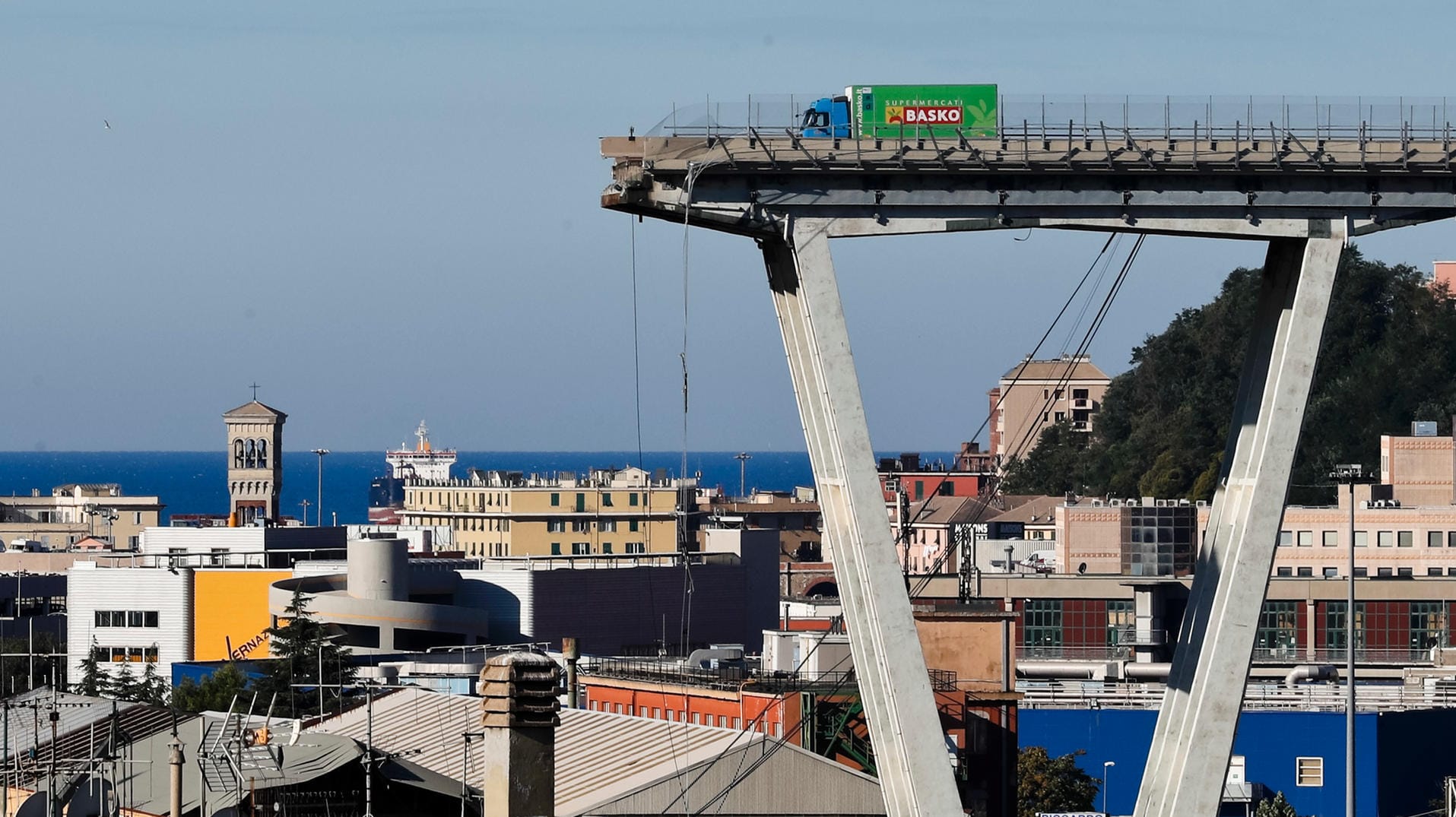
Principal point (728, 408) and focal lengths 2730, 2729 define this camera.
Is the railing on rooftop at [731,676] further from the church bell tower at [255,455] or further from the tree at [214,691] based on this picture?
the church bell tower at [255,455]

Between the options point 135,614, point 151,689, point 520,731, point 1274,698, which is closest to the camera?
point 520,731

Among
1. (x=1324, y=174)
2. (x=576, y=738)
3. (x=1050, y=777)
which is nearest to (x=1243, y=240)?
(x=1324, y=174)

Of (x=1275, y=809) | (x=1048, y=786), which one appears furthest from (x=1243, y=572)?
(x=1048, y=786)

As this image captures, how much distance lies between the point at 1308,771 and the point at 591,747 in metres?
24.1

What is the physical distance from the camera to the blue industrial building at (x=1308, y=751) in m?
59.4

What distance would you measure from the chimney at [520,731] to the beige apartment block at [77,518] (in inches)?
5094

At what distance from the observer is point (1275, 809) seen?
183 ft

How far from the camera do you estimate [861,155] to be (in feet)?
97.9

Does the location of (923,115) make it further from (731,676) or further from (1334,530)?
(1334,530)

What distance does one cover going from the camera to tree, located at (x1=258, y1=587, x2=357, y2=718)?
65938 mm

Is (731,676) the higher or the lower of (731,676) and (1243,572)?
the lower

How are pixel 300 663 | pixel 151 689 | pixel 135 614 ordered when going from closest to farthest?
pixel 300 663 → pixel 151 689 → pixel 135 614

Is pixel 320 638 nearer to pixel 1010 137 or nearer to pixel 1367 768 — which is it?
pixel 1367 768

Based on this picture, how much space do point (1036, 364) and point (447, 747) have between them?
15841 cm
